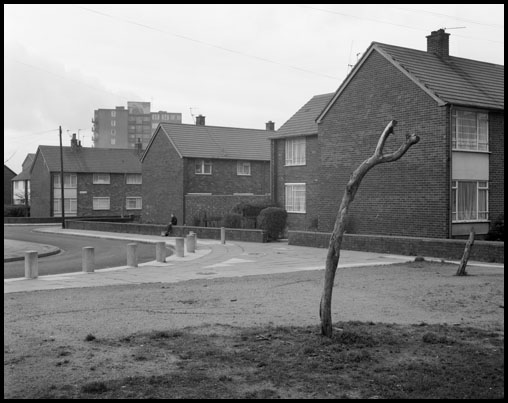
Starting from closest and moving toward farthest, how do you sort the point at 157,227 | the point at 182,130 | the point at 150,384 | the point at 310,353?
the point at 150,384
the point at 310,353
the point at 157,227
the point at 182,130

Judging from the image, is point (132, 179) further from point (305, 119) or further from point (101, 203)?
point (305, 119)

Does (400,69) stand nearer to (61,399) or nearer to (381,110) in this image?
(381,110)

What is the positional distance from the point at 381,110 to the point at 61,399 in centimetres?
2557

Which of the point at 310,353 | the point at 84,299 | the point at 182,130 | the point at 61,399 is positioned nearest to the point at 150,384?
the point at 61,399

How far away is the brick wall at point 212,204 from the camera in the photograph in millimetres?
42531

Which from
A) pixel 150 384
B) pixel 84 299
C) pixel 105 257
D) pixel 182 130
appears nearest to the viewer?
pixel 150 384

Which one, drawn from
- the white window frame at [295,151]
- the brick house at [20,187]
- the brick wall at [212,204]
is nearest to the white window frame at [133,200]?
the brick house at [20,187]

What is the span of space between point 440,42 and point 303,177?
10968 millimetres

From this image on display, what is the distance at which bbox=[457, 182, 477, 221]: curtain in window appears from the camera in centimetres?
2744

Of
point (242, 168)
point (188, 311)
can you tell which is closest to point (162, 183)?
point (242, 168)

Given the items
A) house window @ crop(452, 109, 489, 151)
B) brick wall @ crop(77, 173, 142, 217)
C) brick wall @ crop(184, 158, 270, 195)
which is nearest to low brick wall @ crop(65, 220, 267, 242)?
brick wall @ crop(184, 158, 270, 195)

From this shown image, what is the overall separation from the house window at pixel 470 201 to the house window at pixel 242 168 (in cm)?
2646

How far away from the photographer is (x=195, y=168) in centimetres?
4944

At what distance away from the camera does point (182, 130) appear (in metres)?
52.3
